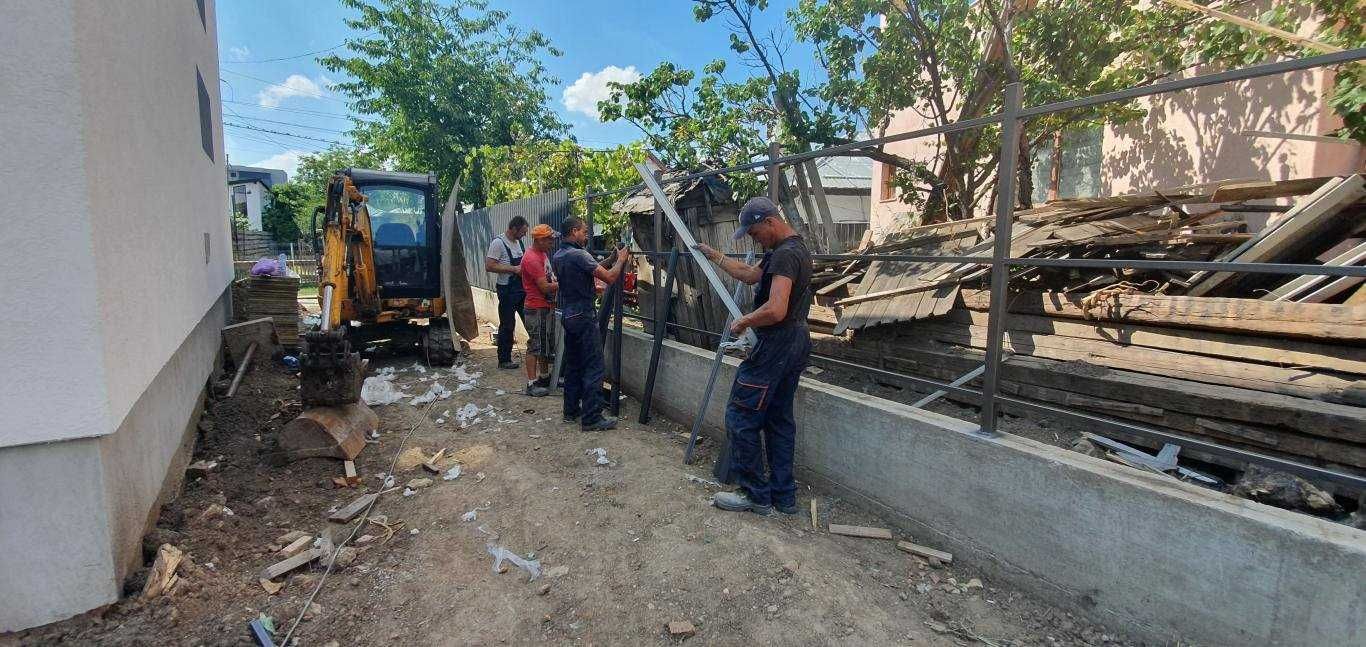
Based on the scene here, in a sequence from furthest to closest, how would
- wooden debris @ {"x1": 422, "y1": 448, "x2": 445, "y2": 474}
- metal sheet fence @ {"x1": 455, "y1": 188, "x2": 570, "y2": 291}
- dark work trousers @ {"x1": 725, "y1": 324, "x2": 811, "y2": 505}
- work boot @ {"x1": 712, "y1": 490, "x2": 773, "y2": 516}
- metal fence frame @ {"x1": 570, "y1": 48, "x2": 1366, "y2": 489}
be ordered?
metal sheet fence @ {"x1": 455, "y1": 188, "x2": 570, "y2": 291} → wooden debris @ {"x1": 422, "y1": 448, "x2": 445, "y2": 474} → work boot @ {"x1": 712, "y1": 490, "x2": 773, "y2": 516} → dark work trousers @ {"x1": 725, "y1": 324, "x2": 811, "y2": 505} → metal fence frame @ {"x1": 570, "y1": 48, "x2": 1366, "y2": 489}

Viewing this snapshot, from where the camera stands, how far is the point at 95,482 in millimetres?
2516

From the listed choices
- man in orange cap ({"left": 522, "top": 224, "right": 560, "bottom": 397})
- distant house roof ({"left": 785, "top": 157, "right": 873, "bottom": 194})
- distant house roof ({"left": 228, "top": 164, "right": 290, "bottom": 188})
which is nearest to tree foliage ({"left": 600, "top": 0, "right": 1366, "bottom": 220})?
man in orange cap ({"left": 522, "top": 224, "right": 560, "bottom": 397})

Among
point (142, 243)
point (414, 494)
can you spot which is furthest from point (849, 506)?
point (142, 243)

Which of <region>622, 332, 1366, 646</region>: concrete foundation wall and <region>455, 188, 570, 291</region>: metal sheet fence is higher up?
<region>455, 188, 570, 291</region>: metal sheet fence

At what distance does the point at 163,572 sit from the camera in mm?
2783

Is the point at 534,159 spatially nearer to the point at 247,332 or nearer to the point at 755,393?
the point at 247,332

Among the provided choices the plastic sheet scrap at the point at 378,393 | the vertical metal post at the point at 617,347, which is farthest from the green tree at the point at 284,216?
the vertical metal post at the point at 617,347

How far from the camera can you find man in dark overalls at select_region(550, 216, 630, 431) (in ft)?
17.7

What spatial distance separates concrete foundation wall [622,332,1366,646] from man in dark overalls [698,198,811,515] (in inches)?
13.5

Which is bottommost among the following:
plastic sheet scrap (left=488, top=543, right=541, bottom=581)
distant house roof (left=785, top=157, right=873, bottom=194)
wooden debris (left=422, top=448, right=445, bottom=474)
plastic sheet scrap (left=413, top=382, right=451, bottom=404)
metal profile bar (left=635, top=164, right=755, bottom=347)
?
plastic sheet scrap (left=488, top=543, right=541, bottom=581)

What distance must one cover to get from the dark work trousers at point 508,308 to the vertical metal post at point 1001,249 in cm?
611

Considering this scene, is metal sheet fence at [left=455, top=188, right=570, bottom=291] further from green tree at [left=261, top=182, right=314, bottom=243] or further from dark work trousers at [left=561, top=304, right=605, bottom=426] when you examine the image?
green tree at [left=261, top=182, right=314, bottom=243]

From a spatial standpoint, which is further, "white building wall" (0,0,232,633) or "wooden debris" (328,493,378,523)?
"wooden debris" (328,493,378,523)

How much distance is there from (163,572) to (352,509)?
3.59 feet
